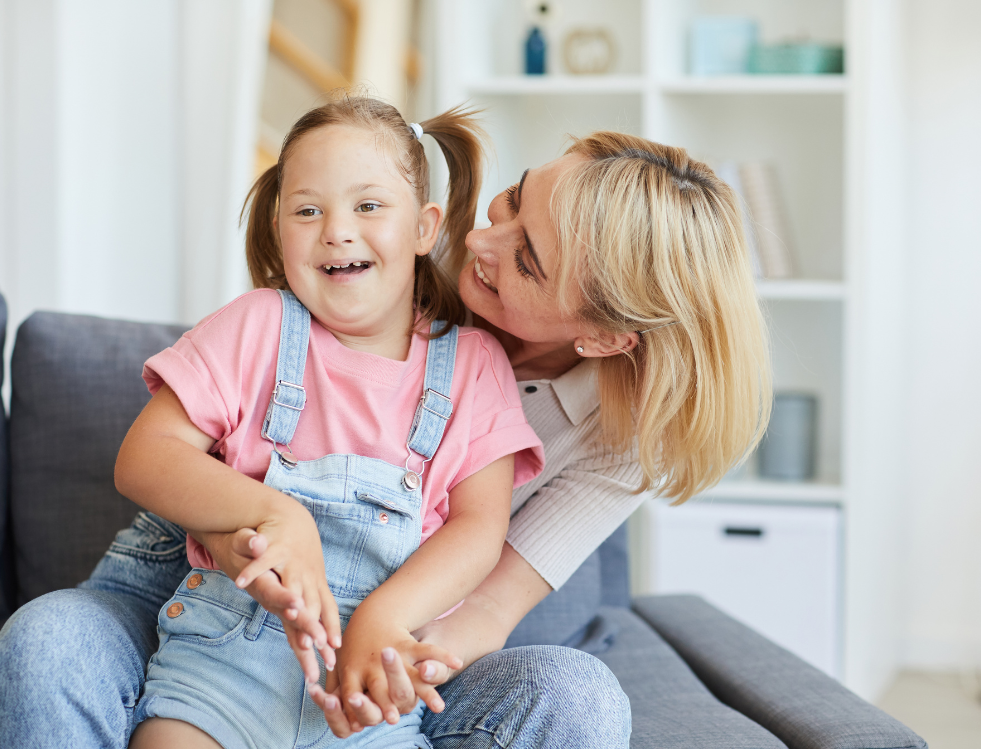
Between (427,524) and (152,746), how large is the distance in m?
0.34

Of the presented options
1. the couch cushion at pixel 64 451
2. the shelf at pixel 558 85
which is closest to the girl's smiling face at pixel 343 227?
the couch cushion at pixel 64 451

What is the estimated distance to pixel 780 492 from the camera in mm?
2326

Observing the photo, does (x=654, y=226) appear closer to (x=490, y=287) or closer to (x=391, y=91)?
(x=490, y=287)

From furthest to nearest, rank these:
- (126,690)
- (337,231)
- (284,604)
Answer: (337,231), (126,690), (284,604)

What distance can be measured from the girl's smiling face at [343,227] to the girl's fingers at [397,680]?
38 centimetres

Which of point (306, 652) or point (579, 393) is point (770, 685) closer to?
point (579, 393)

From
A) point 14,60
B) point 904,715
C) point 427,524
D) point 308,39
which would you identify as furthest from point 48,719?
point 308,39

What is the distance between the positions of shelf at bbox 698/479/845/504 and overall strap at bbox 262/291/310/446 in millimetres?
1513

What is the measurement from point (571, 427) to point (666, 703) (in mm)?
388

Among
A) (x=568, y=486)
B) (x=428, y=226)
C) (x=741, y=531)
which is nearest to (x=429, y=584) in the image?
(x=568, y=486)

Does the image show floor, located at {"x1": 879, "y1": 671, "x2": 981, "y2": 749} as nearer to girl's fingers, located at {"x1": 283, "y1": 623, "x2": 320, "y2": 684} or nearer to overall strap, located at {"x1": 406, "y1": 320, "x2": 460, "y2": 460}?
overall strap, located at {"x1": 406, "y1": 320, "x2": 460, "y2": 460}

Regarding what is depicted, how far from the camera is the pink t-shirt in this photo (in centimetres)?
94

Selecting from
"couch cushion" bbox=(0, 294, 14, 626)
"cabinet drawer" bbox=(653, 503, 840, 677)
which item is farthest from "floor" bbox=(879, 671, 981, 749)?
"couch cushion" bbox=(0, 294, 14, 626)

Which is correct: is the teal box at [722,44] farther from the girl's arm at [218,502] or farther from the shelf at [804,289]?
the girl's arm at [218,502]
